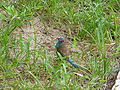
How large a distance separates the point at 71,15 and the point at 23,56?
1137mm

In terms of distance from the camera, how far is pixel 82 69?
11.8 feet

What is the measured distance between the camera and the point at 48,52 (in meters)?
3.87

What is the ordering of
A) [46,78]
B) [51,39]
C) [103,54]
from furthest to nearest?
[51,39] < [103,54] < [46,78]

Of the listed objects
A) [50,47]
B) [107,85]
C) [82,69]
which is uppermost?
[50,47]

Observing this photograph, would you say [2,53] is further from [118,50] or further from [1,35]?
[118,50]

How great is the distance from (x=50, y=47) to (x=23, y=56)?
527mm

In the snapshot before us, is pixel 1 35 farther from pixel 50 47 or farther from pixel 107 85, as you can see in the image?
pixel 107 85

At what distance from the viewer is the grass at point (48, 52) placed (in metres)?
3.26

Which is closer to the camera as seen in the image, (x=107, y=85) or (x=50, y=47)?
(x=107, y=85)

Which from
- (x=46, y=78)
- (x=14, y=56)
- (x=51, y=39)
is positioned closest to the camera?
(x=46, y=78)

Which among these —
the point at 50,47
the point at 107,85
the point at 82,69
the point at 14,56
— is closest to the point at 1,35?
the point at 14,56

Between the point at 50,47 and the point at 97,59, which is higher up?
the point at 50,47

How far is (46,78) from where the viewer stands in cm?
338

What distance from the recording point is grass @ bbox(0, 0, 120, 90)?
3262 millimetres
